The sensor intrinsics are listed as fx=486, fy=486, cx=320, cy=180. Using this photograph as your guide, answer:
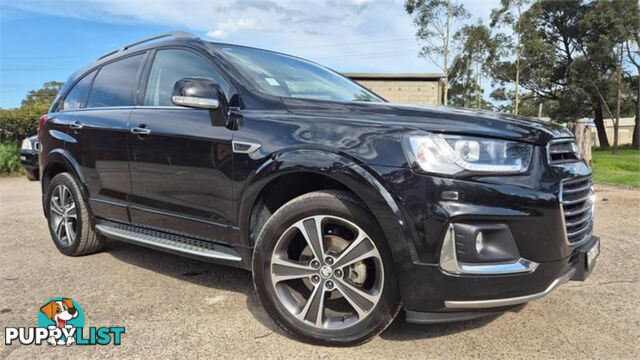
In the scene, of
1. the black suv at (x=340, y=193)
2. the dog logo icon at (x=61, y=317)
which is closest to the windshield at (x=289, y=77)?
the black suv at (x=340, y=193)

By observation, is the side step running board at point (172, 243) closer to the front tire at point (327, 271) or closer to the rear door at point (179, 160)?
the rear door at point (179, 160)

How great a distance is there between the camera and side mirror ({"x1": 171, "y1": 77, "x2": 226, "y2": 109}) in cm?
289

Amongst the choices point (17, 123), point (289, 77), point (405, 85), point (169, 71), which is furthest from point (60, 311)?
point (17, 123)

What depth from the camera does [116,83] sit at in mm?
4125

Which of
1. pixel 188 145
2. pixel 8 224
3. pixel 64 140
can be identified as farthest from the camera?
pixel 8 224

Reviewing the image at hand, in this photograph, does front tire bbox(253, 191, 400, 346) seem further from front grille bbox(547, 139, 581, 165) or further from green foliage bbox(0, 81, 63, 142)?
green foliage bbox(0, 81, 63, 142)

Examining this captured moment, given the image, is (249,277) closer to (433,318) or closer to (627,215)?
(433,318)

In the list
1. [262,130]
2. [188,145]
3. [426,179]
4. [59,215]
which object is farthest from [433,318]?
[59,215]

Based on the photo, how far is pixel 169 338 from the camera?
2.79m

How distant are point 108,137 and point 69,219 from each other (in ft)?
3.81

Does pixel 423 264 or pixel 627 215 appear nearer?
pixel 423 264

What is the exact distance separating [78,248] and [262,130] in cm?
256

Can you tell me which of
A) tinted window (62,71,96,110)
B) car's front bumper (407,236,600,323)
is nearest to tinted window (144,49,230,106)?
tinted window (62,71,96,110)

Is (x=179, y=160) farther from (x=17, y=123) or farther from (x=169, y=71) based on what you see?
(x=17, y=123)
